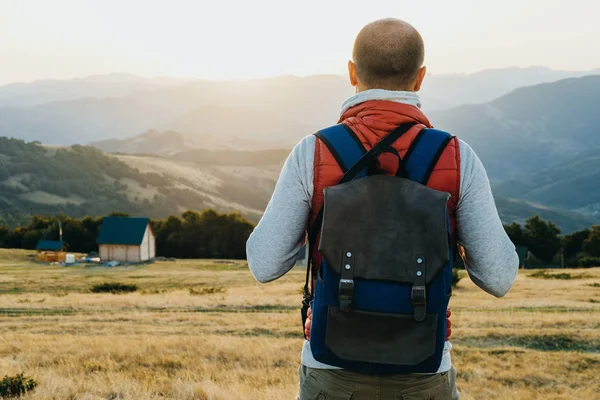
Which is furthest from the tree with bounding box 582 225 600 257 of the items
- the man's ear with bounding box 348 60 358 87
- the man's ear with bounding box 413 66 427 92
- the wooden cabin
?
the man's ear with bounding box 348 60 358 87

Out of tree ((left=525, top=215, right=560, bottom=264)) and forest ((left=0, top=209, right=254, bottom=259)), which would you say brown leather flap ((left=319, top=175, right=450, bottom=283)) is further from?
tree ((left=525, top=215, right=560, bottom=264))

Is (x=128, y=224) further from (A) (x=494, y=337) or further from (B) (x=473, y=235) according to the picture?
(B) (x=473, y=235)

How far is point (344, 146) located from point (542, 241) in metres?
81.8

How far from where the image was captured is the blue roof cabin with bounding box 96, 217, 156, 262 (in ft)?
233

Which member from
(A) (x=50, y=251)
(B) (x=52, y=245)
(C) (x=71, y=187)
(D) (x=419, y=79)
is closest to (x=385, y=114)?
(D) (x=419, y=79)

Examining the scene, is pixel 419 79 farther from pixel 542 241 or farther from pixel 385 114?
pixel 542 241

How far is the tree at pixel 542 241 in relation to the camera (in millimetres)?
78375

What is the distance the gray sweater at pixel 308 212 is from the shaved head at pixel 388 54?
8cm

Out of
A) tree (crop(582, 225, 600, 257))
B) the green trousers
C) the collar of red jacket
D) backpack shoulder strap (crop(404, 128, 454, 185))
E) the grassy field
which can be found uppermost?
the collar of red jacket

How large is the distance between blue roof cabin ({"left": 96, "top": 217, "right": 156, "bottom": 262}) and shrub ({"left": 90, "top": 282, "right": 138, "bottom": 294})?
30.6m

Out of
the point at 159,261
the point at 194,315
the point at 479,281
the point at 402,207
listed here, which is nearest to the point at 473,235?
the point at 479,281

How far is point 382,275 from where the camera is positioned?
2.93 meters

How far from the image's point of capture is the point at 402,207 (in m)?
2.99

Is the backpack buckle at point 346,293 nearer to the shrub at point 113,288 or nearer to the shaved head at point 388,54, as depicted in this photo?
the shaved head at point 388,54
